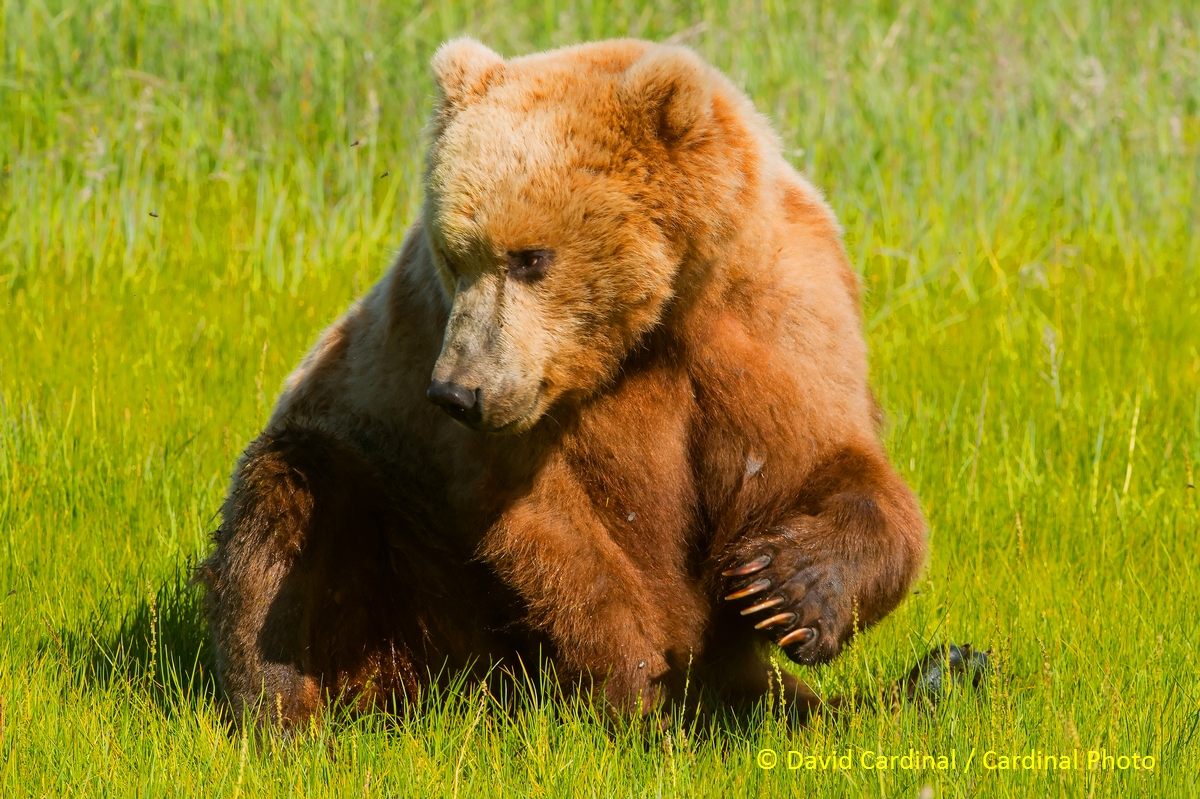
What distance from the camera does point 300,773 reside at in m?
3.39

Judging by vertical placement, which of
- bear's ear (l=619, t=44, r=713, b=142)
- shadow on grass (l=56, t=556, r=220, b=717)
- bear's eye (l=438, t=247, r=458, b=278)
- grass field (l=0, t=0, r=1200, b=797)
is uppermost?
bear's ear (l=619, t=44, r=713, b=142)

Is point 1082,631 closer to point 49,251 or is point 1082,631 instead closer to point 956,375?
point 956,375

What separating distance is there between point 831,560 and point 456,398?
1085mm

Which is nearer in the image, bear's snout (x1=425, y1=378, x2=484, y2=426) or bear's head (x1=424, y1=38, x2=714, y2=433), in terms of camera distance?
bear's snout (x1=425, y1=378, x2=484, y2=426)

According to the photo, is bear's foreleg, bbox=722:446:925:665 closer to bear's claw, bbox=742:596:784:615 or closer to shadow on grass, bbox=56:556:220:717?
bear's claw, bbox=742:596:784:615

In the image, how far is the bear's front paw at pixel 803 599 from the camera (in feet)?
11.9

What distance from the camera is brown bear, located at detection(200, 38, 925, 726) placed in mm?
3566

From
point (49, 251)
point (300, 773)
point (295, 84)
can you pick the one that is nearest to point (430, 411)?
point (300, 773)

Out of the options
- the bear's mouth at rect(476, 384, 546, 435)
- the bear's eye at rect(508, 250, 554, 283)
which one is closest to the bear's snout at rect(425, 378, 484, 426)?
the bear's mouth at rect(476, 384, 546, 435)

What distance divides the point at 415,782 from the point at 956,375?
3.88 metres

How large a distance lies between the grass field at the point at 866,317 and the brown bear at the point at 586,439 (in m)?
0.31

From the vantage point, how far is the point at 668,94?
356 cm

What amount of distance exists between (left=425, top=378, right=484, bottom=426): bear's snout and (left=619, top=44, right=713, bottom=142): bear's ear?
86 cm

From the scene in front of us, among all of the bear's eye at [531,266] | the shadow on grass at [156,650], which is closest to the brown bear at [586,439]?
the bear's eye at [531,266]
